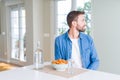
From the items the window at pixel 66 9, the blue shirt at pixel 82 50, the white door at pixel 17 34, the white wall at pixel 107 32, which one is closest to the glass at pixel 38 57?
the blue shirt at pixel 82 50

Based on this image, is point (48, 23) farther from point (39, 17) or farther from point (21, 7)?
point (21, 7)

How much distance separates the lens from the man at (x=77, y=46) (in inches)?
87.5

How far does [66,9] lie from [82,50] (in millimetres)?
3092

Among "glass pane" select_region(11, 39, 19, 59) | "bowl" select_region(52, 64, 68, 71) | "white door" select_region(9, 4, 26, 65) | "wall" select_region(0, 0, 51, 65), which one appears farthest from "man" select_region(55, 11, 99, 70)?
"glass pane" select_region(11, 39, 19, 59)

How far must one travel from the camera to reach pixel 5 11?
22.3 feet

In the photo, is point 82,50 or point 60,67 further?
point 82,50

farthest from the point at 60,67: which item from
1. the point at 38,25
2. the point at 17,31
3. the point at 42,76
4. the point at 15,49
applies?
the point at 15,49

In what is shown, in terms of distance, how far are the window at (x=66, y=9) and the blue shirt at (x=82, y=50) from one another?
2356 mm

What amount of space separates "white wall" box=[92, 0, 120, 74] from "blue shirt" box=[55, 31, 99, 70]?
5.95 ft

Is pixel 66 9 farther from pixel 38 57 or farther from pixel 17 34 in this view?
pixel 38 57

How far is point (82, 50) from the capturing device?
2.24 meters

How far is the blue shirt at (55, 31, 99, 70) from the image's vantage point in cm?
224

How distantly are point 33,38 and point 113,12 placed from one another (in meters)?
2.54

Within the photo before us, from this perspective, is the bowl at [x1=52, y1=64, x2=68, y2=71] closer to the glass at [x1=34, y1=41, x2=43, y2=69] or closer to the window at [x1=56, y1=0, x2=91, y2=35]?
the glass at [x1=34, y1=41, x2=43, y2=69]
